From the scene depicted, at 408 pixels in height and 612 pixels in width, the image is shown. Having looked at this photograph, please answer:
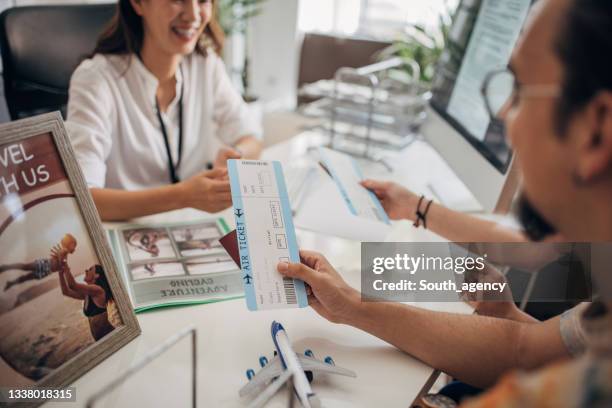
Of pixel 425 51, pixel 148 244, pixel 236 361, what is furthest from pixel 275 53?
pixel 236 361

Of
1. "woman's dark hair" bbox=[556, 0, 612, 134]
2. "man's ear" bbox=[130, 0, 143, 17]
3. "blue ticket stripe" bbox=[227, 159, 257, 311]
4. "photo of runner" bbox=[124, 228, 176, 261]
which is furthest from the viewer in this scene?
"man's ear" bbox=[130, 0, 143, 17]

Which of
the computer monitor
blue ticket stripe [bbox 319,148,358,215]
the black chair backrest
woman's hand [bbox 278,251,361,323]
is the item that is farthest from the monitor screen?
the black chair backrest

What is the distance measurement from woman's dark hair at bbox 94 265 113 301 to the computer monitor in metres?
0.77

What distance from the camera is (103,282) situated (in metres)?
0.74

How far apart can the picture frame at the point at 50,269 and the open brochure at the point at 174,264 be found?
0.13 metres

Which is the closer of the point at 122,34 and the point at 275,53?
the point at 122,34

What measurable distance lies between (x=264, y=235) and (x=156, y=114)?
79 cm

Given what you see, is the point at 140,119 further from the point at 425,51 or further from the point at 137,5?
the point at 425,51

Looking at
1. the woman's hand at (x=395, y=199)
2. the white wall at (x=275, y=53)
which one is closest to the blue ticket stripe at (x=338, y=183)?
the woman's hand at (x=395, y=199)

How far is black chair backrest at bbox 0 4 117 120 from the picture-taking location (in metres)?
1.43

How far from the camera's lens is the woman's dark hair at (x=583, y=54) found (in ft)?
1.34

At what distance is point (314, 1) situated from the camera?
12.2 feet

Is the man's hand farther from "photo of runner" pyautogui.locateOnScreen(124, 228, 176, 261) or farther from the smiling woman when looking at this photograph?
"photo of runner" pyautogui.locateOnScreen(124, 228, 176, 261)

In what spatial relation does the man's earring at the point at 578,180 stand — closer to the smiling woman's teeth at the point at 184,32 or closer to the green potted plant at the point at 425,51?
the smiling woman's teeth at the point at 184,32
